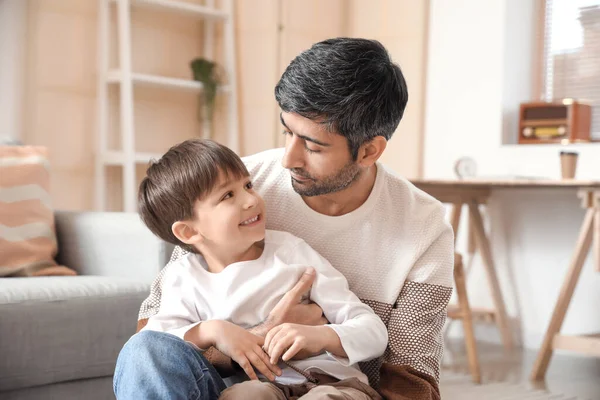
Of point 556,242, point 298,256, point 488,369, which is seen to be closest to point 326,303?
point 298,256

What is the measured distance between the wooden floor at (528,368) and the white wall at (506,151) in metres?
0.15

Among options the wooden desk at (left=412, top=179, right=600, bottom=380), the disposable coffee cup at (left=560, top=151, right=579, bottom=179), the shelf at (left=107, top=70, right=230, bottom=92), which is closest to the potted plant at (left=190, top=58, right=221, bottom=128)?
the shelf at (left=107, top=70, right=230, bottom=92)

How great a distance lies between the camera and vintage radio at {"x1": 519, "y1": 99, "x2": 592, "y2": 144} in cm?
385

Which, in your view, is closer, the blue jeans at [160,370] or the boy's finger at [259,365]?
the blue jeans at [160,370]

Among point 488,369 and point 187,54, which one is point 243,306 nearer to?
point 488,369

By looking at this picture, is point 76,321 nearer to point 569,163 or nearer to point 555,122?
point 569,163

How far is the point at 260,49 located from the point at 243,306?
10.2 feet

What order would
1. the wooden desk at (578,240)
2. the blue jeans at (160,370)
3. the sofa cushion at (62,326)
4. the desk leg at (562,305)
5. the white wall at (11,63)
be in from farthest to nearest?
1. the white wall at (11,63)
2. the desk leg at (562,305)
3. the wooden desk at (578,240)
4. the sofa cushion at (62,326)
5. the blue jeans at (160,370)

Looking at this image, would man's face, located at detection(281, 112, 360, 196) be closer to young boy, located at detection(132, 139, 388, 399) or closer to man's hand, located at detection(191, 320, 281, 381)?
young boy, located at detection(132, 139, 388, 399)

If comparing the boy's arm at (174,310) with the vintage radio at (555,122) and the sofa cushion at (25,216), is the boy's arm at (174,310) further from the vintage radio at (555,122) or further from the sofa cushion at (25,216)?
the vintage radio at (555,122)

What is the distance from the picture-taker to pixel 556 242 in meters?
3.91

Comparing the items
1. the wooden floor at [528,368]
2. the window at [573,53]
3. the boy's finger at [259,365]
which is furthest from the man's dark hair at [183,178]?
the window at [573,53]

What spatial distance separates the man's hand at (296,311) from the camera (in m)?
1.47

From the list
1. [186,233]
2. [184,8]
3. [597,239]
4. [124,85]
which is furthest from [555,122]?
[186,233]
